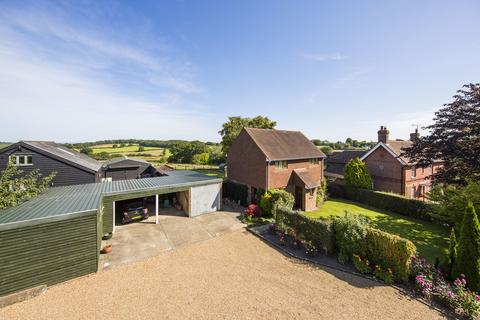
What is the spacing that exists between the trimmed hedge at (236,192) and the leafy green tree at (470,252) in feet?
52.8

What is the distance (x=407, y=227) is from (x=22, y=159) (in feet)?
112

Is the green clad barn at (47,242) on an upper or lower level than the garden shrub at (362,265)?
upper

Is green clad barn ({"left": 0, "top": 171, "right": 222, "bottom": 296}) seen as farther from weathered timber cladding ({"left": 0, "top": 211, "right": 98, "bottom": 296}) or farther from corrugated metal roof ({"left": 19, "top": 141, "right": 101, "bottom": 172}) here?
corrugated metal roof ({"left": 19, "top": 141, "right": 101, "bottom": 172})

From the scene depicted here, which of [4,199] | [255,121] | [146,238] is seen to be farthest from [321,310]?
[255,121]

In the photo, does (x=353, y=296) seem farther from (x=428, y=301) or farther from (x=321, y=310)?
(x=428, y=301)

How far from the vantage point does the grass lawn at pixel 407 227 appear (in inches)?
546

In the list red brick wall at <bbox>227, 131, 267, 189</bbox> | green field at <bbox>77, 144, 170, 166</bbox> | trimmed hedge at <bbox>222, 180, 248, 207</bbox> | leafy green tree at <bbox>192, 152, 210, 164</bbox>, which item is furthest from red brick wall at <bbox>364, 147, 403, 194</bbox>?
green field at <bbox>77, 144, 170, 166</bbox>

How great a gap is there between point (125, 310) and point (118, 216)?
1226 centimetres

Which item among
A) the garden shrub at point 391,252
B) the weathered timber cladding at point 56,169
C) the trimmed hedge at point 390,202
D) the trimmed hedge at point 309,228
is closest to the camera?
the garden shrub at point 391,252

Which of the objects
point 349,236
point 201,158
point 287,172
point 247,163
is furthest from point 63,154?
point 201,158

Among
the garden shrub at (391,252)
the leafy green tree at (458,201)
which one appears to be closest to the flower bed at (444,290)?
the garden shrub at (391,252)

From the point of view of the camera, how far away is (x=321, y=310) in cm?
821

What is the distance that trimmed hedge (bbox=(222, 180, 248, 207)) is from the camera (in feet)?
74.4

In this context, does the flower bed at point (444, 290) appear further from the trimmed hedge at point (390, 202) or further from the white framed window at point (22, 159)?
the white framed window at point (22, 159)
